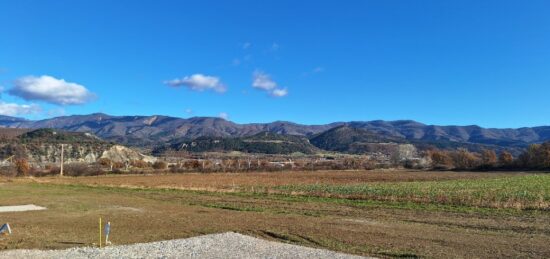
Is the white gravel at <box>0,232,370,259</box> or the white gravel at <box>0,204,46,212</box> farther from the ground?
the white gravel at <box>0,204,46,212</box>

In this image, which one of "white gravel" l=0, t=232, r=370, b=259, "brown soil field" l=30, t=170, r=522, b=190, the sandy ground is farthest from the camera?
"brown soil field" l=30, t=170, r=522, b=190

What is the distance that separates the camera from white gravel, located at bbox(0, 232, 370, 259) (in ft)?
52.2

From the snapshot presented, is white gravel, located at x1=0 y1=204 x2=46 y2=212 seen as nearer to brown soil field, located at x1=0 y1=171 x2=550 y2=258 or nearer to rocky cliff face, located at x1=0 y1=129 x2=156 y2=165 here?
brown soil field, located at x1=0 y1=171 x2=550 y2=258

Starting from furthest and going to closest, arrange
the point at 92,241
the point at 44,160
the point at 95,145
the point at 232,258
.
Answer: the point at 95,145, the point at 44,160, the point at 92,241, the point at 232,258

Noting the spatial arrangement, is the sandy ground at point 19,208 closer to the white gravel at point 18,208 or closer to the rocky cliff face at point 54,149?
the white gravel at point 18,208

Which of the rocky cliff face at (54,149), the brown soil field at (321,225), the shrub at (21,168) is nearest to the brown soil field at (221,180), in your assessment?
the shrub at (21,168)

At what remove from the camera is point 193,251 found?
54.9 ft

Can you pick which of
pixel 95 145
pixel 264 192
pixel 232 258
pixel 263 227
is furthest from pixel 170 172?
pixel 232 258

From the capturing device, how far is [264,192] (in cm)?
4672

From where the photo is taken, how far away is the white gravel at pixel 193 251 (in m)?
15.9

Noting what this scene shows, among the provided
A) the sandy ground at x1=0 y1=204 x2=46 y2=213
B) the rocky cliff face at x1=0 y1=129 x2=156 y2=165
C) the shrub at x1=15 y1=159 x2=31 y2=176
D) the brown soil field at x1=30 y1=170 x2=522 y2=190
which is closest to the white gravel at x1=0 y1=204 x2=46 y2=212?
the sandy ground at x1=0 y1=204 x2=46 y2=213

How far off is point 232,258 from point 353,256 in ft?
12.9

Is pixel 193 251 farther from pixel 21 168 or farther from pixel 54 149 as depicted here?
pixel 54 149

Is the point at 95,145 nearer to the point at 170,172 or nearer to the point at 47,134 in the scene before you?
the point at 47,134
